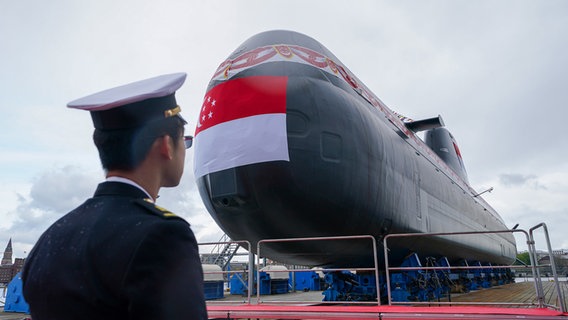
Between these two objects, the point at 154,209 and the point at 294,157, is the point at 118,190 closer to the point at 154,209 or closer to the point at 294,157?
the point at 154,209

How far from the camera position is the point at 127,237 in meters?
1.14

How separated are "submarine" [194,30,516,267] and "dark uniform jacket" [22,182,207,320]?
4384mm

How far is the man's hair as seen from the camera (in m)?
1.42

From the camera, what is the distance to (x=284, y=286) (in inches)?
810

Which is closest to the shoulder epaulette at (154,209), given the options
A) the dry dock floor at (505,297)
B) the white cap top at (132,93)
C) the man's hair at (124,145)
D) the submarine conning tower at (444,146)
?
the man's hair at (124,145)

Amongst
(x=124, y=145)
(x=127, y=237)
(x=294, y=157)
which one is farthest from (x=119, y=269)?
(x=294, y=157)

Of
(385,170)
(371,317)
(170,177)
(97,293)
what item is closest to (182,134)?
(170,177)

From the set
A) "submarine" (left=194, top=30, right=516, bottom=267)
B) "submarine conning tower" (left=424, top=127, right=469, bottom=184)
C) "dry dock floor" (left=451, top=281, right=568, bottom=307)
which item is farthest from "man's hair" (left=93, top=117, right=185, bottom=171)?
"submarine conning tower" (left=424, top=127, right=469, bottom=184)

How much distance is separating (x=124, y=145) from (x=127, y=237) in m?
0.42

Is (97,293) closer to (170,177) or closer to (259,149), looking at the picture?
(170,177)

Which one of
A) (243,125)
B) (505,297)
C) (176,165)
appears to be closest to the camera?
(176,165)

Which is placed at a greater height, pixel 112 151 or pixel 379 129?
pixel 379 129

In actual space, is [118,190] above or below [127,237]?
above

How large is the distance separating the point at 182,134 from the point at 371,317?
3342 mm
